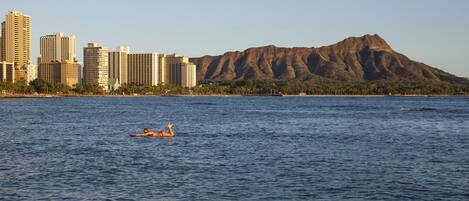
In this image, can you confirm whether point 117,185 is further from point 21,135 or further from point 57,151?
point 21,135

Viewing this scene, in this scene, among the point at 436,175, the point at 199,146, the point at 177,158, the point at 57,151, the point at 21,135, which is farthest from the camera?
the point at 21,135

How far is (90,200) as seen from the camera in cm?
2992

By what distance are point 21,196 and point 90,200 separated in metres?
3.60

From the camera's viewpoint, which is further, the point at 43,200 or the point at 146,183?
the point at 146,183

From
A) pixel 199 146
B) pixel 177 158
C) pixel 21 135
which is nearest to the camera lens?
pixel 177 158

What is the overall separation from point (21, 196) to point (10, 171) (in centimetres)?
837

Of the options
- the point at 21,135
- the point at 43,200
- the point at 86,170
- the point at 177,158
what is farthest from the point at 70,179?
the point at 21,135

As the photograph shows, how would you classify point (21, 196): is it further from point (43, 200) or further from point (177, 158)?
point (177, 158)

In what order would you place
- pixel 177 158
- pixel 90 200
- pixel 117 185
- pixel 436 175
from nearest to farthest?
pixel 90 200, pixel 117 185, pixel 436 175, pixel 177 158

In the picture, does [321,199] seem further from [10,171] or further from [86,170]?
[10,171]

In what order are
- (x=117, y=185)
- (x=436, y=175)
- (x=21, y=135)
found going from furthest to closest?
(x=21, y=135) < (x=436, y=175) < (x=117, y=185)

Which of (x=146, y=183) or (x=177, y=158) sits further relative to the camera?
(x=177, y=158)

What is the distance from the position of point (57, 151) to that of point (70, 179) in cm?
1540

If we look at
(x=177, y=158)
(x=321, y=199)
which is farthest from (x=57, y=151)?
(x=321, y=199)
